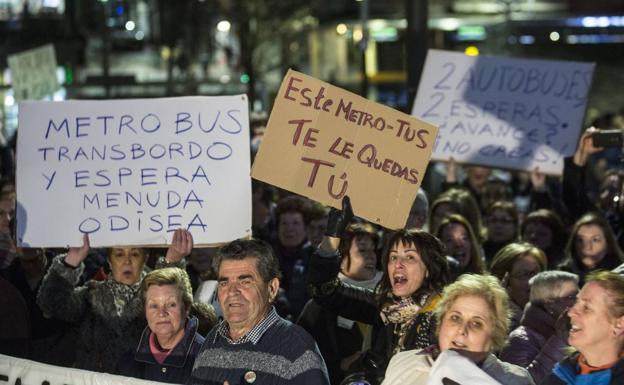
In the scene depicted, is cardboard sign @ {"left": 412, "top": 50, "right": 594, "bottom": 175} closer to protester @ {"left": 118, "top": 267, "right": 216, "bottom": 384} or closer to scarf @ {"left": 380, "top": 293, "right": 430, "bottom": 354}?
scarf @ {"left": 380, "top": 293, "right": 430, "bottom": 354}

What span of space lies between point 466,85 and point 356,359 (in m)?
3.60

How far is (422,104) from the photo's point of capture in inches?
339

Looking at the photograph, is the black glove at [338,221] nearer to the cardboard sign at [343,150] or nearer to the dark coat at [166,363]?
the cardboard sign at [343,150]

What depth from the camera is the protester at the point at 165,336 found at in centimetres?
491

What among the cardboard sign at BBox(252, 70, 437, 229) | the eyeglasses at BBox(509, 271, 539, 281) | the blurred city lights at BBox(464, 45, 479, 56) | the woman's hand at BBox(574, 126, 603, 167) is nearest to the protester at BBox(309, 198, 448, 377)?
the cardboard sign at BBox(252, 70, 437, 229)

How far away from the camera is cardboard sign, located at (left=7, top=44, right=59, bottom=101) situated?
38.1ft

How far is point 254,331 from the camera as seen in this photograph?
4.42m

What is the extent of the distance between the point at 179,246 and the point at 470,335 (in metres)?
1.96

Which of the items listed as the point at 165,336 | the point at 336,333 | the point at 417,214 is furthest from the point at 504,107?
the point at 165,336

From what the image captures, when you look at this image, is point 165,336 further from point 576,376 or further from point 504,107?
point 504,107

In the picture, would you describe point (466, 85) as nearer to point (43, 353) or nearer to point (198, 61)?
point (43, 353)

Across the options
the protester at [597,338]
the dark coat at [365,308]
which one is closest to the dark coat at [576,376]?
the protester at [597,338]

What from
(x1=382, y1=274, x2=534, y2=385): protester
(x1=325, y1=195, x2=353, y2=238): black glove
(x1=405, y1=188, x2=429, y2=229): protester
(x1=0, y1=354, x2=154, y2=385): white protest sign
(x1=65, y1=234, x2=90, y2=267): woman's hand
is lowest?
(x1=405, y1=188, x2=429, y2=229): protester

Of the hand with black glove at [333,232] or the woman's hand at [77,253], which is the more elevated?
the hand with black glove at [333,232]
